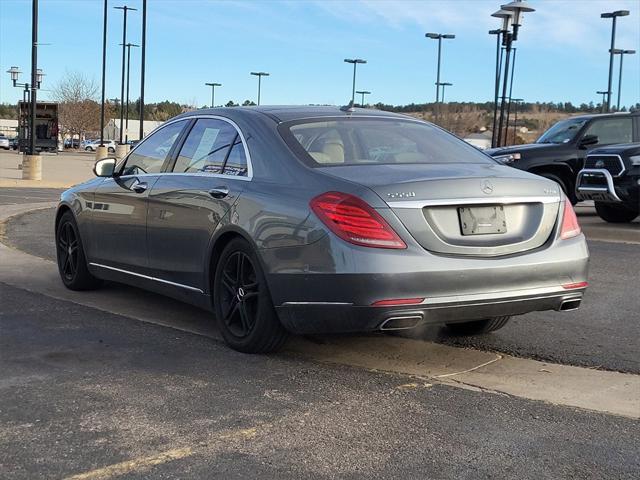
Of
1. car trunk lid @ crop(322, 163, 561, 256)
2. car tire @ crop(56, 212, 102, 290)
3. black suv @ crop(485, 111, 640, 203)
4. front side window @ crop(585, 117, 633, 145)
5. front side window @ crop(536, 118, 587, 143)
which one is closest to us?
car trunk lid @ crop(322, 163, 561, 256)

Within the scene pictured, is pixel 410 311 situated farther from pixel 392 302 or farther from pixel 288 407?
pixel 288 407

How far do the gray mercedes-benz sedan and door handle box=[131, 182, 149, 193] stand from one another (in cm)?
5

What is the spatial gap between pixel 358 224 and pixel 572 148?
35.7ft

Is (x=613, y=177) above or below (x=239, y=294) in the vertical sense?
above

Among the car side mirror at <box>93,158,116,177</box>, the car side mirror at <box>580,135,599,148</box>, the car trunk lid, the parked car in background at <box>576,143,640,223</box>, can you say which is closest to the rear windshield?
the car trunk lid

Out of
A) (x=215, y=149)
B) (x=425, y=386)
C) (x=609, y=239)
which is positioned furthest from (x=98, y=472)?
(x=609, y=239)

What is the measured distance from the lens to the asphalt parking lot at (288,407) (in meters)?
3.20

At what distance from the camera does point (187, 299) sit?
5309mm

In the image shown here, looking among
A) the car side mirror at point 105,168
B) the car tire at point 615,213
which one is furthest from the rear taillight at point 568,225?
the car tire at point 615,213

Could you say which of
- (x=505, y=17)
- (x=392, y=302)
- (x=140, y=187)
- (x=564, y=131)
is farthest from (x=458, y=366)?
(x=505, y=17)

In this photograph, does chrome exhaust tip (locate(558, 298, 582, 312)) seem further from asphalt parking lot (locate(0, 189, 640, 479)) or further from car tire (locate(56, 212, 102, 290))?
car tire (locate(56, 212, 102, 290))

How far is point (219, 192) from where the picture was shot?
4.91m

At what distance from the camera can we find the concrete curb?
4.15m

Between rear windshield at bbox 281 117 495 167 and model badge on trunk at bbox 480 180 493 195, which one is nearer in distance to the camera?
model badge on trunk at bbox 480 180 493 195
